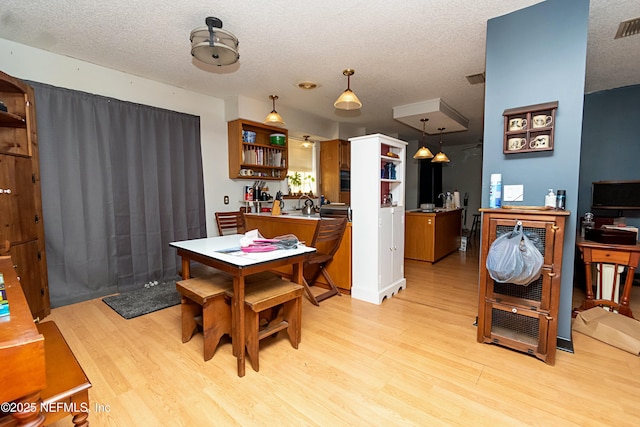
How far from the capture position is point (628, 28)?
2.59 m

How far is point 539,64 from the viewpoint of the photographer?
2266mm

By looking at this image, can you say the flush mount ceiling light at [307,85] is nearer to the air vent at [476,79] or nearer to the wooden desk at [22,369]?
the air vent at [476,79]

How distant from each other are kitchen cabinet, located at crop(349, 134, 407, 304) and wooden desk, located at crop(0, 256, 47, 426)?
2722 millimetres

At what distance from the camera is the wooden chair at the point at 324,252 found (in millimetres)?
3078

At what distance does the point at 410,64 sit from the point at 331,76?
3.05 feet

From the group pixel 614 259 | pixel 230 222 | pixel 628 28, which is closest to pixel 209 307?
pixel 230 222

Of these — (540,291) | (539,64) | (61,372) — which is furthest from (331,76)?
(61,372)

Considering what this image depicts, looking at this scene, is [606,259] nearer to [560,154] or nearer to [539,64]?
[560,154]

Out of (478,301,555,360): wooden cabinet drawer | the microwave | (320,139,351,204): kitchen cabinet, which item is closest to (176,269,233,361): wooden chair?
(478,301,555,360): wooden cabinet drawer

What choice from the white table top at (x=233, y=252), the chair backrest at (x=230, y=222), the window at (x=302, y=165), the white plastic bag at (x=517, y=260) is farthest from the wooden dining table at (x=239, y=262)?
the window at (x=302, y=165)

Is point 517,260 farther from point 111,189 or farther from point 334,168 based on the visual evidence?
point 334,168

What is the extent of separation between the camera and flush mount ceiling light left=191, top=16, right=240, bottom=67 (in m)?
2.24

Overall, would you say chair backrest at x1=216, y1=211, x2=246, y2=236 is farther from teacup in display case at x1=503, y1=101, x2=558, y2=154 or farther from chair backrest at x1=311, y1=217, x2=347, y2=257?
teacup in display case at x1=503, y1=101, x2=558, y2=154

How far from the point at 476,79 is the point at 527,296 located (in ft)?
9.06
